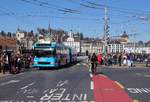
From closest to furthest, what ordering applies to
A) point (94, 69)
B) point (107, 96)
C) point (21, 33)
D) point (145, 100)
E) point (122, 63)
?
point (145, 100) < point (107, 96) < point (94, 69) < point (122, 63) < point (21, 33)

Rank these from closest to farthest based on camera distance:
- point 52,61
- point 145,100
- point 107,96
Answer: point 145,100, point 107,96, point 52,61

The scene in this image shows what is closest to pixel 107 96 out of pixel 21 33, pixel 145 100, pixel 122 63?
pixel 145 100

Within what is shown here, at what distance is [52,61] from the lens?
49.4 meters

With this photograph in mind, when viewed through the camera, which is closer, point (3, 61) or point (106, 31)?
point (3, 61)

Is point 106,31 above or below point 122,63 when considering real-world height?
above

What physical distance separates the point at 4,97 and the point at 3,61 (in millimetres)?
23415

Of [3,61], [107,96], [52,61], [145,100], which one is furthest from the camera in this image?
[52,61]

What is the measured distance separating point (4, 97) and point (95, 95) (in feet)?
12.2

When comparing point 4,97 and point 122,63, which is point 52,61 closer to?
point 122,63

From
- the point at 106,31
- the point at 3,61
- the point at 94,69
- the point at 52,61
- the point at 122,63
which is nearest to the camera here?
the point at 94,69

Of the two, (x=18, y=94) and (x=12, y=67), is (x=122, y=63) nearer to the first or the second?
(x=12, y=67)

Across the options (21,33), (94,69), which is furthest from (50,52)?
(21,33)

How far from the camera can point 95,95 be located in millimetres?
19219

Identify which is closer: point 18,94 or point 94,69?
point 18,94
